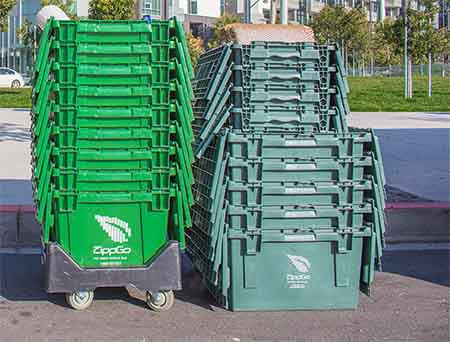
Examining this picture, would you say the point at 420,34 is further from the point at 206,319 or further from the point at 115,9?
the point at 206,319

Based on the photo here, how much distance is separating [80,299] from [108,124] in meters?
1.26

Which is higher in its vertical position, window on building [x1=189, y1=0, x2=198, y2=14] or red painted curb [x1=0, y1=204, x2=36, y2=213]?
window on building [x1=189, y1=0, x2=198, y2=14]

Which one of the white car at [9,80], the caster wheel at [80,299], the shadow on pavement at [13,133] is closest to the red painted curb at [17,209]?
the caster wheel at [80,299]

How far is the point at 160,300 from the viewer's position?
18.6 feet

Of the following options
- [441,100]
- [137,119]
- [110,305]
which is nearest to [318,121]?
[137,119]

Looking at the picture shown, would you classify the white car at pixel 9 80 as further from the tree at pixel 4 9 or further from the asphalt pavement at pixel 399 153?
the asphalt pavement at pixel 399 153

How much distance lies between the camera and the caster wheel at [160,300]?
18.6 ft

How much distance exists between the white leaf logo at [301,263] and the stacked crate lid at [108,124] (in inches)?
35.0

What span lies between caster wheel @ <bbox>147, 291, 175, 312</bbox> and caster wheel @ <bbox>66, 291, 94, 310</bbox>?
416 mm

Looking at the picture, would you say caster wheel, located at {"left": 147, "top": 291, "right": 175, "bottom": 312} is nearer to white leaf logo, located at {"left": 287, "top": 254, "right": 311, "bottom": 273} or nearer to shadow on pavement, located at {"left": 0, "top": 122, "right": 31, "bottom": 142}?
white leaf logo, located at {"left": 287, "top": 254, "right": 311, "bottom": 273}

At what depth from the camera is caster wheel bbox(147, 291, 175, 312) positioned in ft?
18.6

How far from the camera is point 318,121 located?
19.5 feet

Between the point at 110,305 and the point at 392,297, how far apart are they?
2.14m

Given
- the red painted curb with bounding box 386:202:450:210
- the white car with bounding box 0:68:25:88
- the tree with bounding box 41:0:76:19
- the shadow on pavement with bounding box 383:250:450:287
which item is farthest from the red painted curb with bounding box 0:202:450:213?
the white car with bounding box 0:68:25:88
